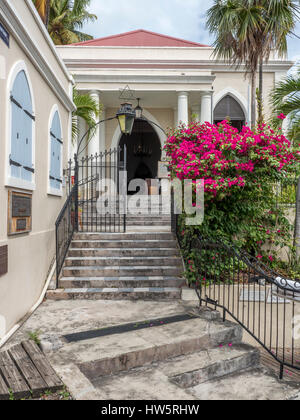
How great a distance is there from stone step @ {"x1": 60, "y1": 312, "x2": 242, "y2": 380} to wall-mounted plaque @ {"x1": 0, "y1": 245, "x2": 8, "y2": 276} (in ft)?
3.67

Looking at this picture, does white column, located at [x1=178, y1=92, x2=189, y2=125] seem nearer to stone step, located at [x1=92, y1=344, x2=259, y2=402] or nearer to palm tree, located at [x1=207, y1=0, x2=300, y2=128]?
palm tree, located at [x1=207, y1=0, x2=300, y2=128]

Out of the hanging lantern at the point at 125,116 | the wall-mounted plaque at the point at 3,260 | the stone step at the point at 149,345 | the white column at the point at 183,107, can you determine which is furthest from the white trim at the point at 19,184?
the white column at the point at 183,107

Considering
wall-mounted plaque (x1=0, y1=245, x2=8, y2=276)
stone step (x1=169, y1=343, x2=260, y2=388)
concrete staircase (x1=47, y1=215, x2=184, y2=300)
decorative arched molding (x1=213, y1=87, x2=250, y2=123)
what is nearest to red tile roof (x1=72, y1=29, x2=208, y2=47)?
decorative arched molding (x1=213, y1=87, x2=250, y2=123)

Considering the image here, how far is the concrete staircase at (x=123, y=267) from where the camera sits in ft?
17.9

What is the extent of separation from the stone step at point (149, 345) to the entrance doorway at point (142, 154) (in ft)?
42.8

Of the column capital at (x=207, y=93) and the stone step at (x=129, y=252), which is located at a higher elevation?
the column capital at (x=207, y=93)

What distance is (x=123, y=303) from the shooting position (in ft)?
17.1

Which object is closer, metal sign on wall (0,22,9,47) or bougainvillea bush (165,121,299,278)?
metal sign on wall (0,22,9,47)

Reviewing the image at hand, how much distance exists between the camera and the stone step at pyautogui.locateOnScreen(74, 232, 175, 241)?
6.76 metres

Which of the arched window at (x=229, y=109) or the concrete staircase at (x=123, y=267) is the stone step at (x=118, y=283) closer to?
the concrete staircase at (x=123, y=267)

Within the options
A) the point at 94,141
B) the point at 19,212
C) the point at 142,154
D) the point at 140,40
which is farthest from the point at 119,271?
the point at 142,154

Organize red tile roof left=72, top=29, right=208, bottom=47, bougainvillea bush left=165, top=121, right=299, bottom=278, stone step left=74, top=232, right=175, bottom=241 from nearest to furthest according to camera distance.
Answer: bougainvillea bush left=165, top=121, right=299, bottom=278 < stone step left=74, top=232, right=175, bottom=241 < red tile roof left=72, top=29, right=208, bottom=47

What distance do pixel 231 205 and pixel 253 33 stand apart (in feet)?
18.3
